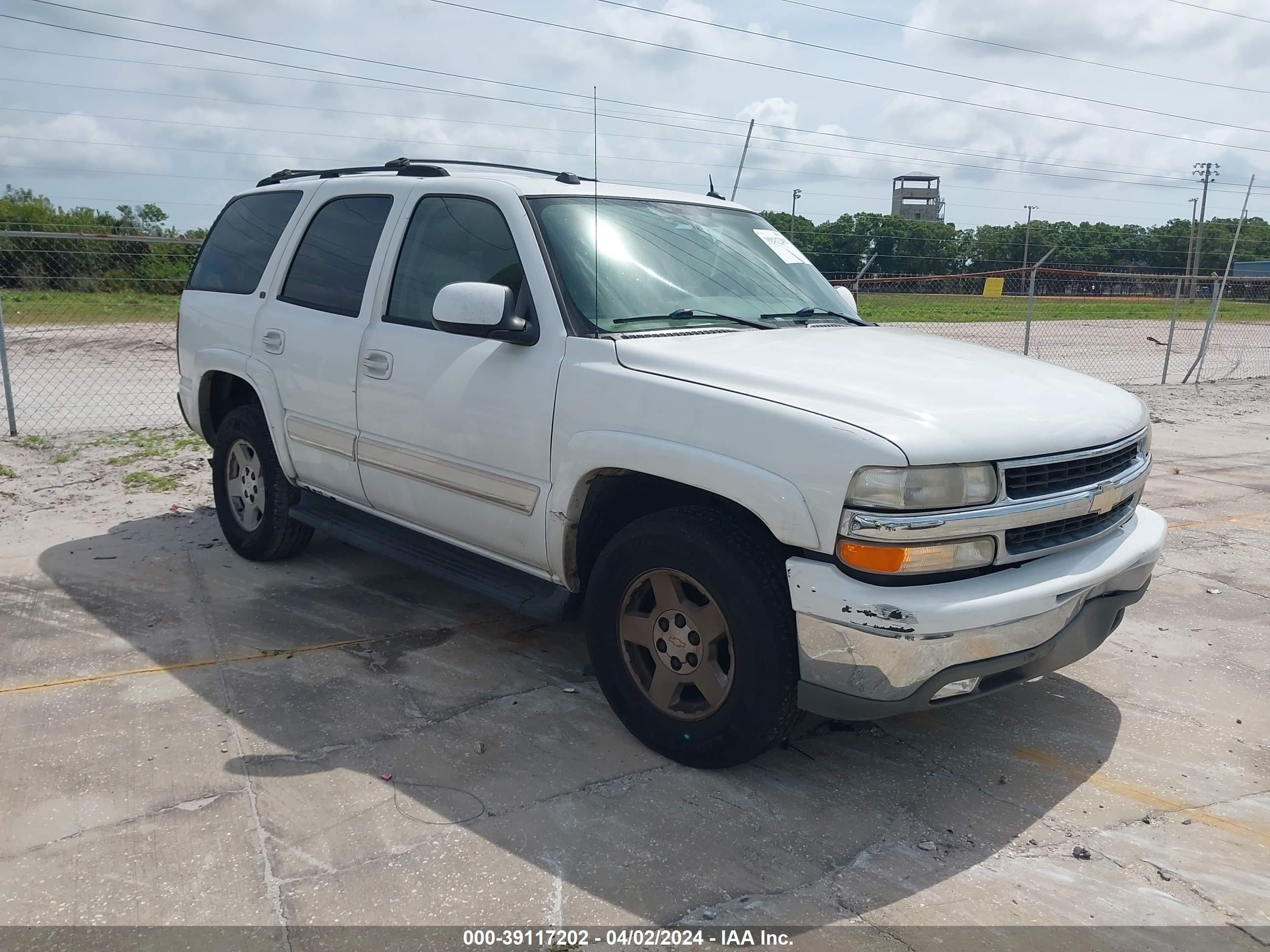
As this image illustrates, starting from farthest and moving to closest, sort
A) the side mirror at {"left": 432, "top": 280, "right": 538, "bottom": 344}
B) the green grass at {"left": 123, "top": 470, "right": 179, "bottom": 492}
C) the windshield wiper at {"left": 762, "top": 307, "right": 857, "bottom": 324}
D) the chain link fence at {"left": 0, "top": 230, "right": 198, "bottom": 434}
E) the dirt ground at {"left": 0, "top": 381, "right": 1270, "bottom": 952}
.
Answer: the chain link fence at {"left": 0, "top": 230, "right": 198, "bottom": 434}, the green grass at {"left": 123, "top": 470, "right": 179, "bottom": 492}, the windshield wiper at {"left": 762, "top": 307, "right": 857, "bottom": 324}, the side mirror at {"left": 432, "top": 280, "right": 538, "bottom": 344}, the dirt ground at {"left": 0, "top": 381, "right": 1270, "bottom": 952}

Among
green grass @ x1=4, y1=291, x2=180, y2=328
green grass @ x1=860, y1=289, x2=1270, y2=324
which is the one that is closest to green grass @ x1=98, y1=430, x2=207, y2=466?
green grass @ x1=4, y1=291, x2=180, y2=328

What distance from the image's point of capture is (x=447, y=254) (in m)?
4.41

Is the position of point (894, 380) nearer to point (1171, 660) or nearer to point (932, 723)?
point (932, 723)

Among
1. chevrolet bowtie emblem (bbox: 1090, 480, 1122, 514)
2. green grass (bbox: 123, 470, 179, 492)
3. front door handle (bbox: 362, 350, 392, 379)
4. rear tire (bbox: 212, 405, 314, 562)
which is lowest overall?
green grass (bbox: 123, 470, 179, 492)

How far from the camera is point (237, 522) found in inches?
232

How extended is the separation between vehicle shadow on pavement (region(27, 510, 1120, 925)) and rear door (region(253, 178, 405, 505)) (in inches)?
32.4

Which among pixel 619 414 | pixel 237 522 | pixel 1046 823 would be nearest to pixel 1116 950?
pixel 1046 823

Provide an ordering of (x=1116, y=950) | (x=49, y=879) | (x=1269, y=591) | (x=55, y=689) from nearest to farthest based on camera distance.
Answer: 1. (x=1116, y=950)
2. (x=49, y=879)
3. (x=55, y=689)
4. (x=1269, y=591)

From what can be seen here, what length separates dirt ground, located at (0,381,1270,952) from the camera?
9.43ft

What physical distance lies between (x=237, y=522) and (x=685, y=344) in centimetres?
332

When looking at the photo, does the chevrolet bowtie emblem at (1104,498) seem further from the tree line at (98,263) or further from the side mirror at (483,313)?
the tree line at (98,263)

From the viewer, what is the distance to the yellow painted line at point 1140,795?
332 cm

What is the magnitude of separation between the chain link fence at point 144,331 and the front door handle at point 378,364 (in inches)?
202

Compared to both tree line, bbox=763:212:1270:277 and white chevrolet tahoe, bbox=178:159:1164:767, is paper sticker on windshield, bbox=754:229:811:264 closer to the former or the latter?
white chevrolet tahoe, bbox=178:159:1164:767
